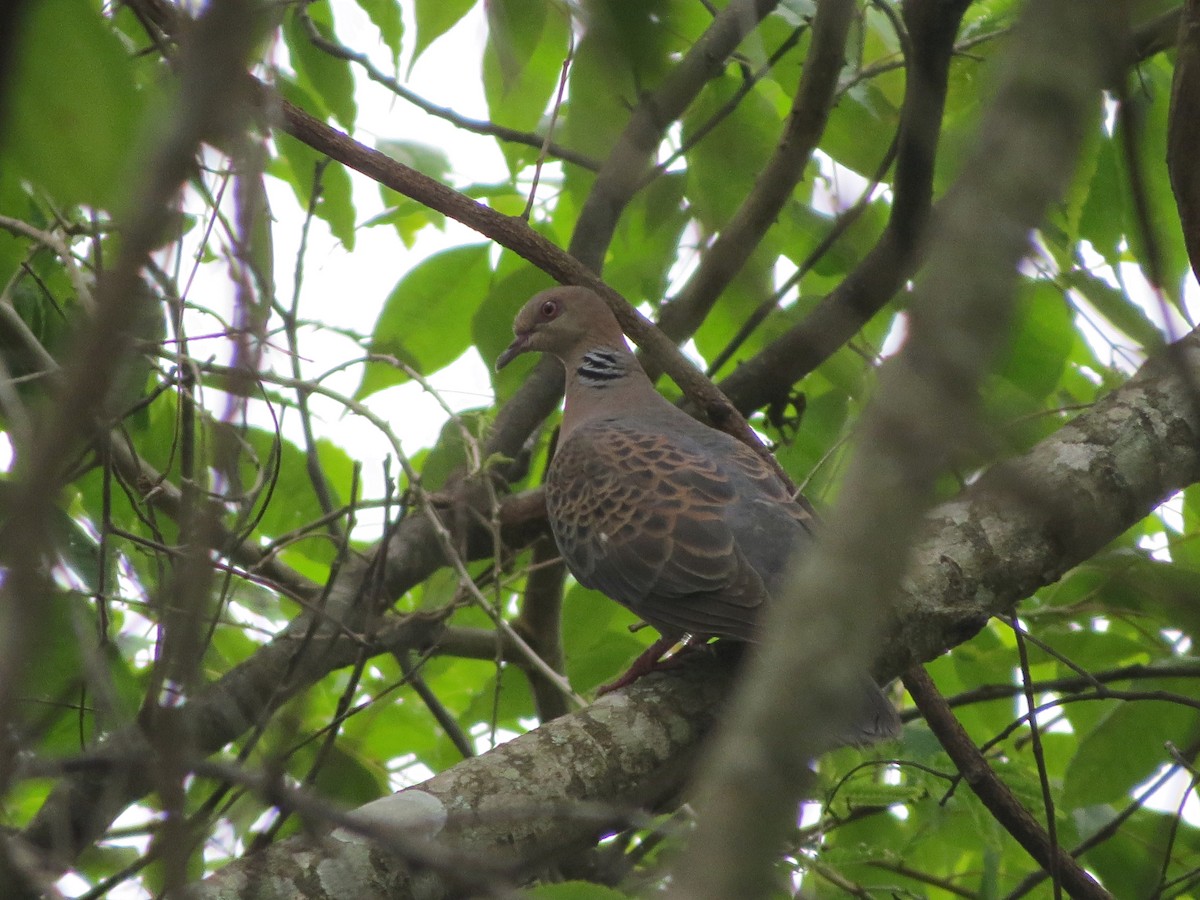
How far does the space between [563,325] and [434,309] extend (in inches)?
24.6

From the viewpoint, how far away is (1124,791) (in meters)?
2.99

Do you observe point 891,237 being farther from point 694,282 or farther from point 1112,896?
point 1112,896

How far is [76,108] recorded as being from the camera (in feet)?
2.90

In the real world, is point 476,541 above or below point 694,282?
below

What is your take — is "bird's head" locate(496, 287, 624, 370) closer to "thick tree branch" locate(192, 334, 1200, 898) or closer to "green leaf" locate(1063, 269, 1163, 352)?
"thick tree branch" locate(192, 334, 1200, 898)

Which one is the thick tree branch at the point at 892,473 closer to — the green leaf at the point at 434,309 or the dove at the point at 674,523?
the dove at the point at 674,523

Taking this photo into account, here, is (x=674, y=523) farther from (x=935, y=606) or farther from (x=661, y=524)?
(x=935, y=606)

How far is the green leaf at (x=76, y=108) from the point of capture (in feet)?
2.86

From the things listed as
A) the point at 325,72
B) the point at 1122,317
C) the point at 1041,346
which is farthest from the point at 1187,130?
the point at 325,72

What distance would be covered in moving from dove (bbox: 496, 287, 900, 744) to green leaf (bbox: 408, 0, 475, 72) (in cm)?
126

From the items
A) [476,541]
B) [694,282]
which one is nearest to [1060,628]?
[694,282]

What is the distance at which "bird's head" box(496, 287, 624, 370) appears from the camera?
13.6ft

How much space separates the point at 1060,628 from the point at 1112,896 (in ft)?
2.52

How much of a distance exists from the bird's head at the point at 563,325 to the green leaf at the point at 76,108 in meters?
3.15
